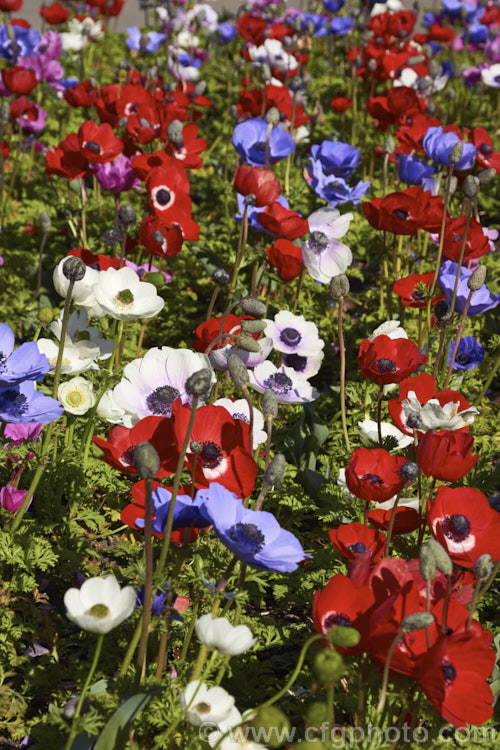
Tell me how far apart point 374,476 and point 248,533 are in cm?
51

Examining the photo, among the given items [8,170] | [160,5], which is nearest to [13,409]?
[8,170]

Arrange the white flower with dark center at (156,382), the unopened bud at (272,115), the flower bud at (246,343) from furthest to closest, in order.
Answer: the unopened bud at (272,115) < the white flower with dark center at (156,382) < the flower bud at (246,343)

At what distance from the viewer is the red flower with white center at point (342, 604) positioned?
143cm

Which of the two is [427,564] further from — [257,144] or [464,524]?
[257,144]

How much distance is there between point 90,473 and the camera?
239 centimetres

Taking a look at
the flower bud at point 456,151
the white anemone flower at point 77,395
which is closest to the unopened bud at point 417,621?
the white anemone flower at point 77,395

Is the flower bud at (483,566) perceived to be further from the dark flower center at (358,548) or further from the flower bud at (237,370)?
the flower bud at (237,370)

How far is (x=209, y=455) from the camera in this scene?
172 centimetres

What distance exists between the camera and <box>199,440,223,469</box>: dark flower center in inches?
67.7

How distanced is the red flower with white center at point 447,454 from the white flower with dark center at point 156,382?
1.85 ft

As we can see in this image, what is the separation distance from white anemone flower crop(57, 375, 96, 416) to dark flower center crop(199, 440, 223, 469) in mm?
681

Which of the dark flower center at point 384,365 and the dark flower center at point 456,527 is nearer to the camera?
the dark flower center at point 456,527

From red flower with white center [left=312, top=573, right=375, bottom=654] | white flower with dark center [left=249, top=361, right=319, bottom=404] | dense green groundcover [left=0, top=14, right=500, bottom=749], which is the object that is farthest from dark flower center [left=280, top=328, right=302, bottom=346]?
red flower with white center [left=312, top=573, right=375, bottom=654]

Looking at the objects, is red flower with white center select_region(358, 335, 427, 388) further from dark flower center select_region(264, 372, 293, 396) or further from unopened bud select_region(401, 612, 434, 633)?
unopened bud select_region(401, 612, 434, 633)
